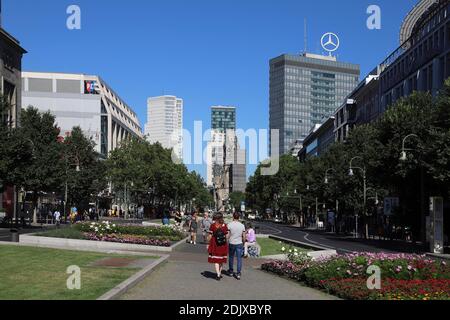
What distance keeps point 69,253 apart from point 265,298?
42.3 ft

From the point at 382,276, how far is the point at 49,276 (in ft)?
27.4

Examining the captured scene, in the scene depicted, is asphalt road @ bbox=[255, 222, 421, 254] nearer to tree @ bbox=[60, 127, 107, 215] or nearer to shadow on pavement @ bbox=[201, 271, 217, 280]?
shadow on pavement @ bbox=[201, 271, 217, 280]

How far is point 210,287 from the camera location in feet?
50.9

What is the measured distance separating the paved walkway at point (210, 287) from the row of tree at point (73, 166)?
108 feet

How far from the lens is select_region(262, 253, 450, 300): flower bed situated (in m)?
13.2

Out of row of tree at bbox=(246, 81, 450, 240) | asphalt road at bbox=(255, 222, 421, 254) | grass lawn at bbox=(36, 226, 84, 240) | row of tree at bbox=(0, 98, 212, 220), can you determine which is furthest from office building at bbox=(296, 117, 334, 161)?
grass lawn at bbox=(36, 226, 84, 240)

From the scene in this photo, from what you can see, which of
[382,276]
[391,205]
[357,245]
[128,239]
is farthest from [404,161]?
[382,276]

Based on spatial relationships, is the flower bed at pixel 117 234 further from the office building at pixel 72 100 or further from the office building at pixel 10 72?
the office building at pixel 72 100

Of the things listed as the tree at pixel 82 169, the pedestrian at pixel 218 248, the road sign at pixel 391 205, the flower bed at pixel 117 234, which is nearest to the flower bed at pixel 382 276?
the pedestrian at pixel 218 248

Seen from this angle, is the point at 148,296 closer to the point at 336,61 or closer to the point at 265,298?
the point at 265,298

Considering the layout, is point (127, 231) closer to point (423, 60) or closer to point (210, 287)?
point (210, 287)

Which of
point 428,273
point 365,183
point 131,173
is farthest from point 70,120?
point 428,273

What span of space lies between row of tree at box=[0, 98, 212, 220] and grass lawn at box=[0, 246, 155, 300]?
27.7m

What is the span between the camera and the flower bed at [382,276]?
1323 cm
